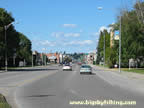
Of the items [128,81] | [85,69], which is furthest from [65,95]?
[85,69]

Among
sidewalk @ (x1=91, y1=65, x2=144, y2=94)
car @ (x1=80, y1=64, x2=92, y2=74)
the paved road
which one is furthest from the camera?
car @ (x1=80, y1=64, x2=92, y2=74)

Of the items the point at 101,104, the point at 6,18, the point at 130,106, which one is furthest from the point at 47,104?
the point at 6,18

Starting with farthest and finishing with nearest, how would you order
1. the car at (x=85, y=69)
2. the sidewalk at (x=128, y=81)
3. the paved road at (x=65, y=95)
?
the car at (x=85, y=69) → the sidewalk at (x=128, y=81) → the paved road at (x=65, y=95)

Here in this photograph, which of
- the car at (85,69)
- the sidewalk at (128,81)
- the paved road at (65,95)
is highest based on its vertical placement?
the car at (85,69)

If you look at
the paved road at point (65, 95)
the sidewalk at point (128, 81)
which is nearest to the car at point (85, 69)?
the sidewalk at point (128, 81)

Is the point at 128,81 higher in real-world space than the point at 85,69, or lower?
lower

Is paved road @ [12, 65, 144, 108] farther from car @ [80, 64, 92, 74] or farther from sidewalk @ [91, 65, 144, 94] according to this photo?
car @ [80, 64, 92, 74]

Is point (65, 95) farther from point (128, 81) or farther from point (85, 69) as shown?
point (85, 69)

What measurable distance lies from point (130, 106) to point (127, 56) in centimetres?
5917

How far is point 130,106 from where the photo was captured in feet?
40.1

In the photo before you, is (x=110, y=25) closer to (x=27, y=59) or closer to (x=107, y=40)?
(x=107, y=40)

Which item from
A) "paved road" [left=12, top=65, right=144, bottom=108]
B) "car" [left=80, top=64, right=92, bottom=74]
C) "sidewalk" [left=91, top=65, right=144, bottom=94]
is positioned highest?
"car" [left=80, top=64, right=92, bottom=74]

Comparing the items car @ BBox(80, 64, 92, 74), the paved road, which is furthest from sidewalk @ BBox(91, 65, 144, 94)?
car @ BBox(80, 64, 92, 74)

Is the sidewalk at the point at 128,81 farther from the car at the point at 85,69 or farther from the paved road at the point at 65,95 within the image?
the car at the point at 85,69
